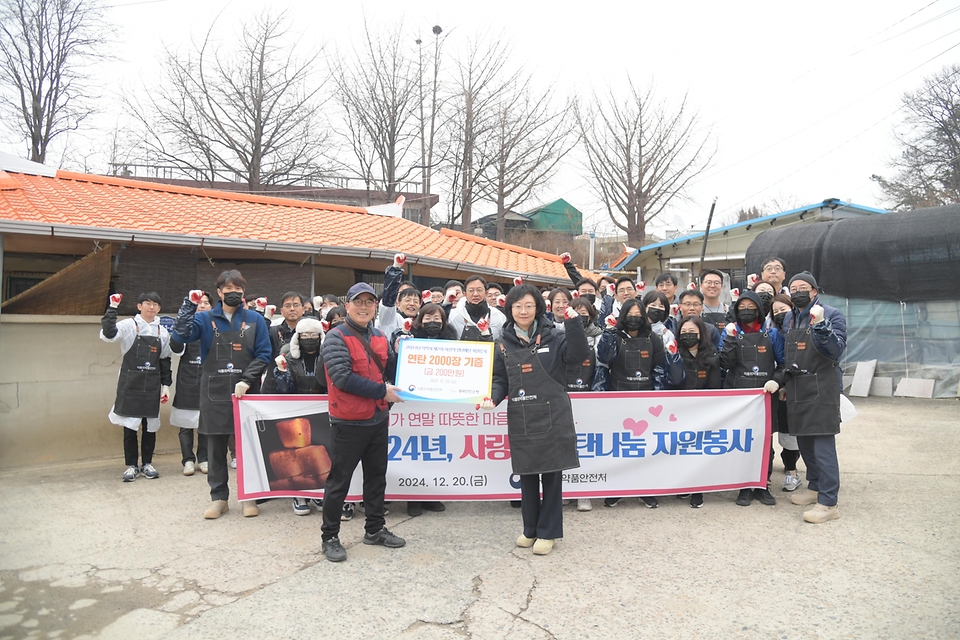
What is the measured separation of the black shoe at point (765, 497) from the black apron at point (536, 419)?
223cm

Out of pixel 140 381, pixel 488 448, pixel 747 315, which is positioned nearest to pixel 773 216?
pixel 747 315

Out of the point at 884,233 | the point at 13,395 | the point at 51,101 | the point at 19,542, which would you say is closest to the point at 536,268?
the point at 884,233

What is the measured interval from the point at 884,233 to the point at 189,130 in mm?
23508

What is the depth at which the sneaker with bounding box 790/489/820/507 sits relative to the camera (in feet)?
17.6

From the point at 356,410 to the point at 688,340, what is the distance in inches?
121

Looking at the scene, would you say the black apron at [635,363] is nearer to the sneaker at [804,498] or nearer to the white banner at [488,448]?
the white banner at [488,448]

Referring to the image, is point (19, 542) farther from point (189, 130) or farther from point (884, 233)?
point (189, 130)

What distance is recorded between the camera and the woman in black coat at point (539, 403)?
4.29m

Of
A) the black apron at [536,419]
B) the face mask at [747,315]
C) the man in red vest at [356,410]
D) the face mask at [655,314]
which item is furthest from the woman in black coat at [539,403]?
the face mask at [747,315]

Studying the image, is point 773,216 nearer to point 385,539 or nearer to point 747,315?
point 747,315

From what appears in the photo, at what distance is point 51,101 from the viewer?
21844 mm

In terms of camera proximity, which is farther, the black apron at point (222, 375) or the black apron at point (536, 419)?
the black apron at point (222, 375)

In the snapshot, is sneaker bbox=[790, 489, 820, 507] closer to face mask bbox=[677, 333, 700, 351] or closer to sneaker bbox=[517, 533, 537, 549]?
face mask bbox=[677, 333, 700, 351]

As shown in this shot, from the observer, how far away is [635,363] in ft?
18.1
